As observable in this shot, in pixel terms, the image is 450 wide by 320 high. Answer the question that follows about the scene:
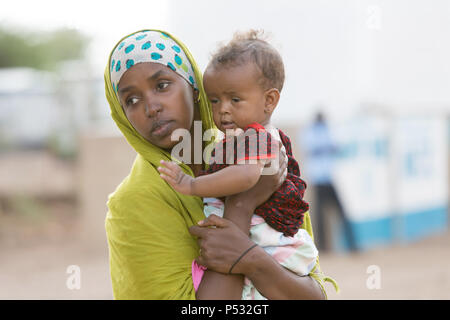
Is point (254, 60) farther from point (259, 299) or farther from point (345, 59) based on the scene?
point (345, 59)

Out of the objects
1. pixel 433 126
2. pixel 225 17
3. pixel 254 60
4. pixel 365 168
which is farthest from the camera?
pixel 225 17

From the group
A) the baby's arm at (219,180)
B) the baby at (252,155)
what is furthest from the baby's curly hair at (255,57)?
the baby's arm at (219,180)

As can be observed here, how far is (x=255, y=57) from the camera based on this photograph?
6.81ft

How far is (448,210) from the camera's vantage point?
923 cm

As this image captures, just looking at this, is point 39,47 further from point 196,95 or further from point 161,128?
point 161,128

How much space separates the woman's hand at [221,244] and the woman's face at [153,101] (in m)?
0.40

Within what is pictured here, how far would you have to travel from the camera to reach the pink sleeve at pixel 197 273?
6.34 feet

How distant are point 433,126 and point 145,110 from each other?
7.51 metres

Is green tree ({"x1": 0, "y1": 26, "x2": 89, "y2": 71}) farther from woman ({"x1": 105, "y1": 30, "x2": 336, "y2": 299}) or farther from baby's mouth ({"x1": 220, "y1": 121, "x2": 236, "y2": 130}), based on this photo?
baby's mouth ({"x1": 220, "y1": 121, "x2": 236, "y2": 130})

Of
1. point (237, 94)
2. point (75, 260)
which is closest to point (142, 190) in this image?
point (237, 94)

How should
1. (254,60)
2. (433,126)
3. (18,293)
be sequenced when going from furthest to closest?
(433,126)
(18,293)
(254,60)

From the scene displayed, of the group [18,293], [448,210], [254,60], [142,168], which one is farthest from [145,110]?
[448,210]

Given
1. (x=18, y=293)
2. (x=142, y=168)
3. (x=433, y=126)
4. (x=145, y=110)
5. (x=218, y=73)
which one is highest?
(x=433, y=126)

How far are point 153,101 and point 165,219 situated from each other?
44 cm
